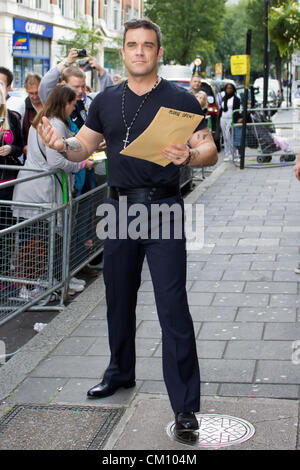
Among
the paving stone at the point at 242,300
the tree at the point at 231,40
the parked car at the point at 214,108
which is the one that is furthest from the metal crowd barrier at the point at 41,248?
the tree at the point at 231,40

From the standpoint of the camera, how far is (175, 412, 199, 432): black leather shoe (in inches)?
146

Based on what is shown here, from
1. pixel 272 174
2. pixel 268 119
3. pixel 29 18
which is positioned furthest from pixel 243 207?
pixel 29 18

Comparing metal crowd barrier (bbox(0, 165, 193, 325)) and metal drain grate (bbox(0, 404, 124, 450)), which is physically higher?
metal crowd barrier (bbox(0, 165, 193, 325))

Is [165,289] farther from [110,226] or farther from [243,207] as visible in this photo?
[243,207]

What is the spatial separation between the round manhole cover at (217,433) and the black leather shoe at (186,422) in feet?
0.08

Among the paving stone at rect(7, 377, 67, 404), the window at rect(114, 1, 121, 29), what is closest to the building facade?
the window at rect(114, 1, 121, 29)

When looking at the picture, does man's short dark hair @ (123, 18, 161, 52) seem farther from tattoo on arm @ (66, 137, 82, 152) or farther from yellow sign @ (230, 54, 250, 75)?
yellow sign @ (230, 54, 250, 75)

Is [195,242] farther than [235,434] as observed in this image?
Yes

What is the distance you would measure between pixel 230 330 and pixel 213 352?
19.1 inches

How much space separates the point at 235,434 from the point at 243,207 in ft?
23.9

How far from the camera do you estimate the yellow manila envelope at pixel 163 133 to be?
356 centimetres

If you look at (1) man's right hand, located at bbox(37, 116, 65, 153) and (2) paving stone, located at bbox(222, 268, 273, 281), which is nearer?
(1) man's right hand, located at bbox(37, 116, 65, 153)

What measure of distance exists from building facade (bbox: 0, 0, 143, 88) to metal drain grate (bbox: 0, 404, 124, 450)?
34.9 meters

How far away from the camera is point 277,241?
27.7 feet
